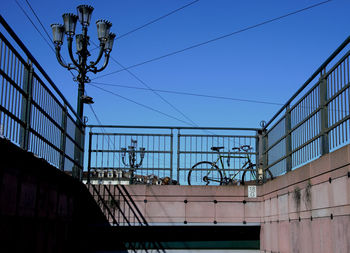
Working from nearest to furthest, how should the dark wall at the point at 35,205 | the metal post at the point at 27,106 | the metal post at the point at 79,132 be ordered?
1. the dark wall at the point at 35,205
2. the metal post at the point at 27,106
3. the metal post at the point at 79,132

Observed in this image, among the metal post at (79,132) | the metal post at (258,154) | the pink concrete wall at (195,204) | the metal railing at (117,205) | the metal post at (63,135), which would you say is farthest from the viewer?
the metal post at (258,154)

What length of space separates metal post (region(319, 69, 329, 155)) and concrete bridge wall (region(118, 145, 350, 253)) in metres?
0.24

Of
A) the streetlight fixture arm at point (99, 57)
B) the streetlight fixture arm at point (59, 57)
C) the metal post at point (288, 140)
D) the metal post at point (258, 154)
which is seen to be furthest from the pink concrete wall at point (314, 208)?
the streetlight fixture arm at point (59, 57)

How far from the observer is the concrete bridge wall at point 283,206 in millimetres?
6941

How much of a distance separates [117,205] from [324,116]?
21.0 ft

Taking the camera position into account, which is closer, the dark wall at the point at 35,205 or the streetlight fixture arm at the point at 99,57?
the dark wall at the point at 35,205

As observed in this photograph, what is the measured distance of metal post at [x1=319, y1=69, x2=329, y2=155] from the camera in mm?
7812

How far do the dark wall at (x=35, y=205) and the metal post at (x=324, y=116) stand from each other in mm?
4297

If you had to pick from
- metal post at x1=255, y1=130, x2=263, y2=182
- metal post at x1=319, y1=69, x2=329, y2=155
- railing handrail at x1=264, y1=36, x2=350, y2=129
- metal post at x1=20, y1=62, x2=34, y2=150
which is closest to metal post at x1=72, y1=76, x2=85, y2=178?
metal post at x1=20, y1=62, x2=34, y2=150

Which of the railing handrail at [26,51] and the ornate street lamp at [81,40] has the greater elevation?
the ornate street lamp at [81,40]

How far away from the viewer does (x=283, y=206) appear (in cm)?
1025

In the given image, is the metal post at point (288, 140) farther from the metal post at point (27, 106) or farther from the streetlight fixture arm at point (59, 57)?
the streetlight fixture arm at point (59, 57)

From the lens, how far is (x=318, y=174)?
7812 mm

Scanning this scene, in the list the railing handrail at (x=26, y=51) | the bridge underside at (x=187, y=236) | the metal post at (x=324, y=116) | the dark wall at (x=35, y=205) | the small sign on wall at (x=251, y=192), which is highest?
the railing handrail at (x=26, y=51)
